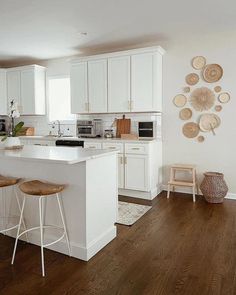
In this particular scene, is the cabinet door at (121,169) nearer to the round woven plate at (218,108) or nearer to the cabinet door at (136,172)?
the cabinet door at (136,172)

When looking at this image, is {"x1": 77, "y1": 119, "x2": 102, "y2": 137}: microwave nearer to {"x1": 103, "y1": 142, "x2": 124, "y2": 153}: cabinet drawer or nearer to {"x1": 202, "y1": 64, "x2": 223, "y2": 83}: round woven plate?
{"x1": 103, "y1": 142, "x2": 124, "y2": 153}: cabinet drawer

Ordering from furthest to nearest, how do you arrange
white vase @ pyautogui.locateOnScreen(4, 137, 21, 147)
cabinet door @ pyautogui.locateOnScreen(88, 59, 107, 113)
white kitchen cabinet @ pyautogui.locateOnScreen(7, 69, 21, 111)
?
white kitchen cabinet @ pyautogui.locateOnScreen(7, 69, 21, 111) < cabinet door @ pyautogui.locateOnScreen(88, 59, 107, 113) < white vase @ pyautogui.locateOnScreen(4, 137, 21, 147)

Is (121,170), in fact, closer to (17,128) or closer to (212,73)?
(17,128)

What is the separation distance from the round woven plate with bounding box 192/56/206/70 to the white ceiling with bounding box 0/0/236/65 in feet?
1.31

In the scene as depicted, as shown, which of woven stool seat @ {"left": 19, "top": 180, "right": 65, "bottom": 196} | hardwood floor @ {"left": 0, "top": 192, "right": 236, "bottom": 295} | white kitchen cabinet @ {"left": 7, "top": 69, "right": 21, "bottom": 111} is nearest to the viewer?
hardwood floor @ {"left": 0, "top": 192, "right": 236, "bottom": 295}

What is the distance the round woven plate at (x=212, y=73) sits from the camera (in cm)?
405

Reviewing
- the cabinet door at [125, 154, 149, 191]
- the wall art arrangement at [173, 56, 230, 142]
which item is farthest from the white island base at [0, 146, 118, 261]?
the wall art arrangement at [173, 56, 230, 142]

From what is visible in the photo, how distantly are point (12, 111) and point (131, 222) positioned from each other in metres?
1.91

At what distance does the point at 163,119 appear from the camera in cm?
452

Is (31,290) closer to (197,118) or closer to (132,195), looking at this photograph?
(132,195)

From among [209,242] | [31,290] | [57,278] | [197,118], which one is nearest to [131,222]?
[209,242]

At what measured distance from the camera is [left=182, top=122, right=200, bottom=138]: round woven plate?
4.29 metres

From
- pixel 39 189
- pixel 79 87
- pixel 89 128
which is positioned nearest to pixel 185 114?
pixel 89 128

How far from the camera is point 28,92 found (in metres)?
5.62
